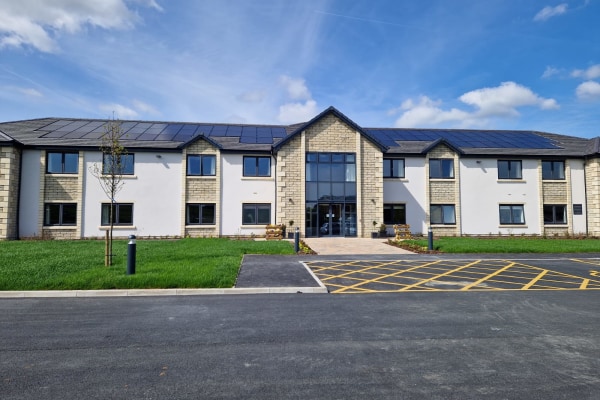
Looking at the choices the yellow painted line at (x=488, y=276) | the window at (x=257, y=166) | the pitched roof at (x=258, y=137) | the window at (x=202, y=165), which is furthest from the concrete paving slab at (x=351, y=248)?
the window at (x=202, y=165)

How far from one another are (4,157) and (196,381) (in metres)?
23.8

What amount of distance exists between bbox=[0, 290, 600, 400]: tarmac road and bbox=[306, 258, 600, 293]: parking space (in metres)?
1.35

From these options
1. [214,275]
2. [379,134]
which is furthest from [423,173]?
[214,275]

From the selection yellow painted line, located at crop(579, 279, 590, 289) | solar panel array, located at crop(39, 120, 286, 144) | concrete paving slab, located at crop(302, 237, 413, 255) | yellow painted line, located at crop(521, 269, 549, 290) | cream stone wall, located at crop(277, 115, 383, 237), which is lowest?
yellow painted line, located at crop(579, 279, 590, 289)

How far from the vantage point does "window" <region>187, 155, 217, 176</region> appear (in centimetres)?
2312

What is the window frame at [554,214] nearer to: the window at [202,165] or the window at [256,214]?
the window at [256,214]

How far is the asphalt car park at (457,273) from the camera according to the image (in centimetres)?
894

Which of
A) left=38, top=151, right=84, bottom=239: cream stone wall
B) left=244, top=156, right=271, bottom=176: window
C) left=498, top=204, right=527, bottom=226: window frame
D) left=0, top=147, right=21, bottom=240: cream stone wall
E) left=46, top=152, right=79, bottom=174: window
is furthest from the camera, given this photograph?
left=498, top=204, right=527, bottom=226: window frame

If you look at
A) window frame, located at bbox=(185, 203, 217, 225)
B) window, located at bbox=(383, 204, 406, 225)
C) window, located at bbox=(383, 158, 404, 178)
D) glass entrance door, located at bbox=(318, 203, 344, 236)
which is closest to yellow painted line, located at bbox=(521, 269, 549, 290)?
glass entrance door, located at bbox=(318, 203, 344, 236)

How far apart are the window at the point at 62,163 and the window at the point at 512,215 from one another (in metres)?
29.6

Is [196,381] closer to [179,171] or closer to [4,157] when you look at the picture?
[179,171]

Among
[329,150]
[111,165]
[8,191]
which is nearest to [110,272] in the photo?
[111,165]

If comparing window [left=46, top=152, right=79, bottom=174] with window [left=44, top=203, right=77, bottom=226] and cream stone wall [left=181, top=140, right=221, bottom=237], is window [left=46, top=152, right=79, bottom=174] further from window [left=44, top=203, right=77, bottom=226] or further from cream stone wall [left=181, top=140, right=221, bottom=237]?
cream stone wall [left=181, top=140, right=221, bottom=237]

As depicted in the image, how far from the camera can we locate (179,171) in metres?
22.9
